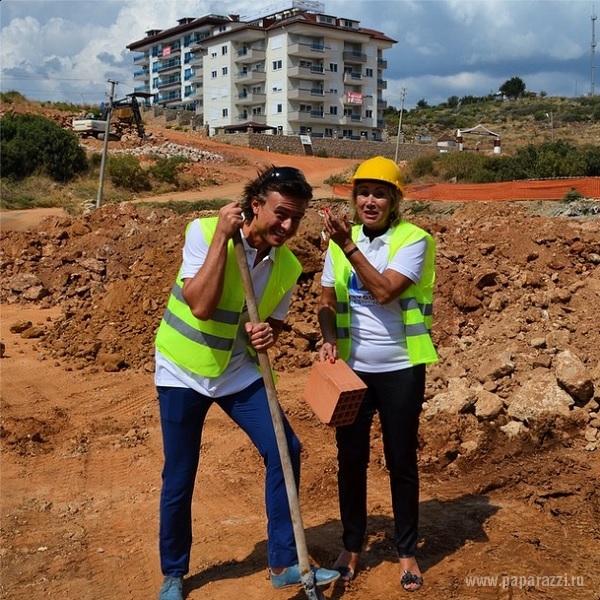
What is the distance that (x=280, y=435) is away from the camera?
3.22 m

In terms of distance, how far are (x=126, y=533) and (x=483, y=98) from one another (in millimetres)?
86936

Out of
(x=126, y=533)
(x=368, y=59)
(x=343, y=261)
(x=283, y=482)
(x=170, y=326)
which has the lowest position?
(x=126, y=533)

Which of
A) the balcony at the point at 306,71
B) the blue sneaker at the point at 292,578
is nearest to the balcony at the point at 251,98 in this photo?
the balcony at the point at 306,71

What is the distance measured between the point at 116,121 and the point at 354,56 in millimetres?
24135

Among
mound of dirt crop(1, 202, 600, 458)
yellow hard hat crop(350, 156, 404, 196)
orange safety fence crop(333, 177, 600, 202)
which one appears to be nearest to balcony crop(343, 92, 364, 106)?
orange safety fence crop(333, 177, 600, 202)

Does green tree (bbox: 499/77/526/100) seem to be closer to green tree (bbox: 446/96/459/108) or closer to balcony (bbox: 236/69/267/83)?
green tree (bbox: 446/96/459/108)

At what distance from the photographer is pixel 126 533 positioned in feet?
14.7

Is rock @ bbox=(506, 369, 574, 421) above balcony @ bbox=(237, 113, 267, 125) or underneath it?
underneath

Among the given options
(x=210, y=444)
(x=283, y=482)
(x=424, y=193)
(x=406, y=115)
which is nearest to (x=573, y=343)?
(x=210, y=444)

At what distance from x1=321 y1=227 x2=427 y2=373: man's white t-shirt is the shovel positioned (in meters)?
0.47

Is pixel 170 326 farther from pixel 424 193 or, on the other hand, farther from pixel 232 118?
pixel 232 118

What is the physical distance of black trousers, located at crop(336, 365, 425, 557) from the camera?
11.3 feet

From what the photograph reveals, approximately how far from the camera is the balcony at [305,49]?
2315 inches

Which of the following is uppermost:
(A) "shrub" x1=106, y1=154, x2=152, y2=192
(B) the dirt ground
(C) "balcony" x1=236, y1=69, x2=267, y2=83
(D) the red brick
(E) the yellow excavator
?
(C) "balcony" x1=236, y1=69, x2=267, y2=83
